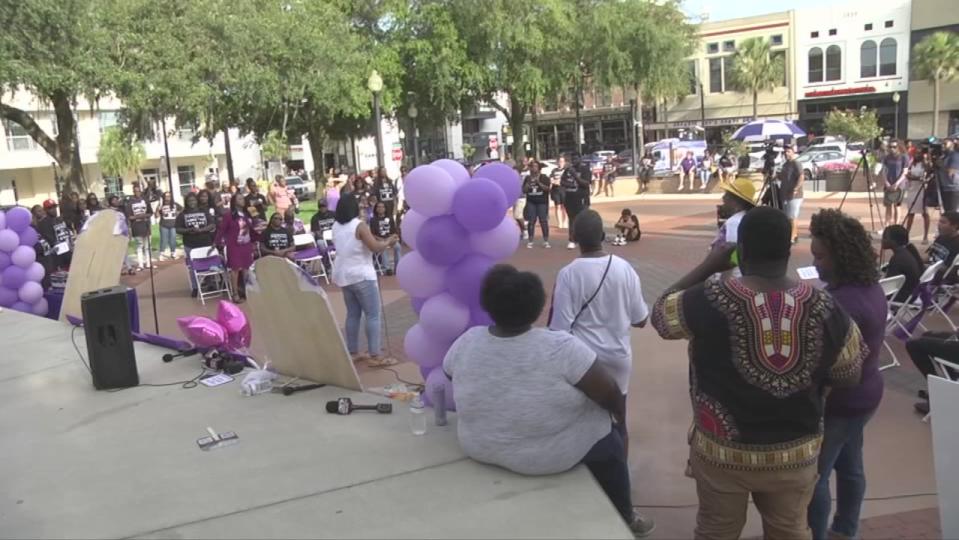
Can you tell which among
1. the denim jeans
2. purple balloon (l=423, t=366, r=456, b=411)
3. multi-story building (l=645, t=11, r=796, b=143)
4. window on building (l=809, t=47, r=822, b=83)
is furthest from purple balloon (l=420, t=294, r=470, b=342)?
window on building (l=809, t=47, r=822, b=83)

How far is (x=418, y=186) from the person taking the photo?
4961 millimetres

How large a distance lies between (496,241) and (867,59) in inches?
1995

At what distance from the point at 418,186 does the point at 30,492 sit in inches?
106

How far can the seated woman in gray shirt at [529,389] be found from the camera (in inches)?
124

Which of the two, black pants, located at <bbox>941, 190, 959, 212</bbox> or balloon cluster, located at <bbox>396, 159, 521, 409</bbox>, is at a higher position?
balloon cluster, located at <bbox>396, 159, 521, 409</bbox>

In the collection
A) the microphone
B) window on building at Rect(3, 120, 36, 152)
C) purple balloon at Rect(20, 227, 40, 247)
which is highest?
window on building at Rect(3, 120, 36, 152)

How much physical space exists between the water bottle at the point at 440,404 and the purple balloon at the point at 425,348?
0.74 m

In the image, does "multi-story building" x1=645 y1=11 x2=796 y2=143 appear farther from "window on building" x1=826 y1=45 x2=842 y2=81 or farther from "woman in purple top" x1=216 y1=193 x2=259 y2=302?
"woman in purple top" x1=216 y1=193 x2=259 y2=302

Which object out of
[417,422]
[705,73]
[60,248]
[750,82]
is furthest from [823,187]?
[705,73]

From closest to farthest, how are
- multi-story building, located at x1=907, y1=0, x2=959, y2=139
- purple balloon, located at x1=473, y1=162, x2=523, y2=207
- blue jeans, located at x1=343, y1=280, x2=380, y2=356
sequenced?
purple balloon, located at x1=473, y1=162, x2=523, y2=207
blue jeans, located at x1=343, y1=280, x2=380, y2=356
multi-story building, located at x1=907, y1=0, x2=959, y2=139

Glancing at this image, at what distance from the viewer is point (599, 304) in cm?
397

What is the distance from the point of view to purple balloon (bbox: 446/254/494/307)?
198 inches

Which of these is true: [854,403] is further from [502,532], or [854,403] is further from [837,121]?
[837,121]

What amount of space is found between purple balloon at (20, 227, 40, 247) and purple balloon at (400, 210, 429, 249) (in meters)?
6.53
